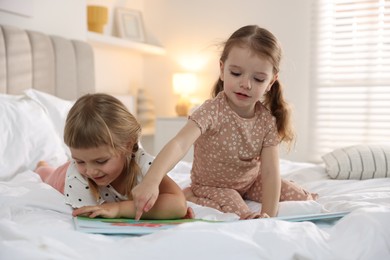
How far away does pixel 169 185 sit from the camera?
53.8 inches

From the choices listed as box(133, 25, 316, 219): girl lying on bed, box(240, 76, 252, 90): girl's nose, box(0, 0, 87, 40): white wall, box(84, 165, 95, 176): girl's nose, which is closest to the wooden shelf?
box(0, 0, 87, 40): white wall

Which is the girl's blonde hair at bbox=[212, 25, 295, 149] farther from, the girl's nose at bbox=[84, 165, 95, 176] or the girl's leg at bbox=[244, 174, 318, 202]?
the girl's nose at bbox=[84, 165, 95, 176]

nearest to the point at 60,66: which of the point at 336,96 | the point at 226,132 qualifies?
the point at 226,132

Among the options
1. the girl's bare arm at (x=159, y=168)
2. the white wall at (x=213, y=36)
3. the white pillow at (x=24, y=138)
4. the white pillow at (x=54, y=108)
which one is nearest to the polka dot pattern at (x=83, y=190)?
the girl's bare arm at (x=159, y=168)

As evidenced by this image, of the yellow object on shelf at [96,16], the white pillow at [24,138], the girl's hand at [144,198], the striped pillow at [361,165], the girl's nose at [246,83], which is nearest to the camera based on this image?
the girl's hand at [144,198]

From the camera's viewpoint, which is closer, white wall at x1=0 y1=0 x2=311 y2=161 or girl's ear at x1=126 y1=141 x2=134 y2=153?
girl's ear at x1=126 y1=141 x2=134 y2=153

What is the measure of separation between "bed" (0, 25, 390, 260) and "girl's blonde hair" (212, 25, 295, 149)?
0.30 metres

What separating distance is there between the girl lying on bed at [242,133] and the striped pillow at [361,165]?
0.54 metres

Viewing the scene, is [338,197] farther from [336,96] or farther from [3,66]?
[336,96]

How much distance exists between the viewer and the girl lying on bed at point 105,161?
127 cm

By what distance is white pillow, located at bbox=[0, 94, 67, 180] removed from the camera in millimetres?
2010

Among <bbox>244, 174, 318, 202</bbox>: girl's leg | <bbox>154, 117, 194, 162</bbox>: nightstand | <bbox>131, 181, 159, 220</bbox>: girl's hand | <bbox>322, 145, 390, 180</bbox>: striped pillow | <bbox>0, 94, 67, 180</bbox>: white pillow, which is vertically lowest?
<bbox>154, 117, 194, 162</bbox>: nightstand

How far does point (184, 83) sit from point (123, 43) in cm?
72

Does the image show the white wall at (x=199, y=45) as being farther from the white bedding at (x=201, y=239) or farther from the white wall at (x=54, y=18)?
the white bedding at (x=201, y=239)
